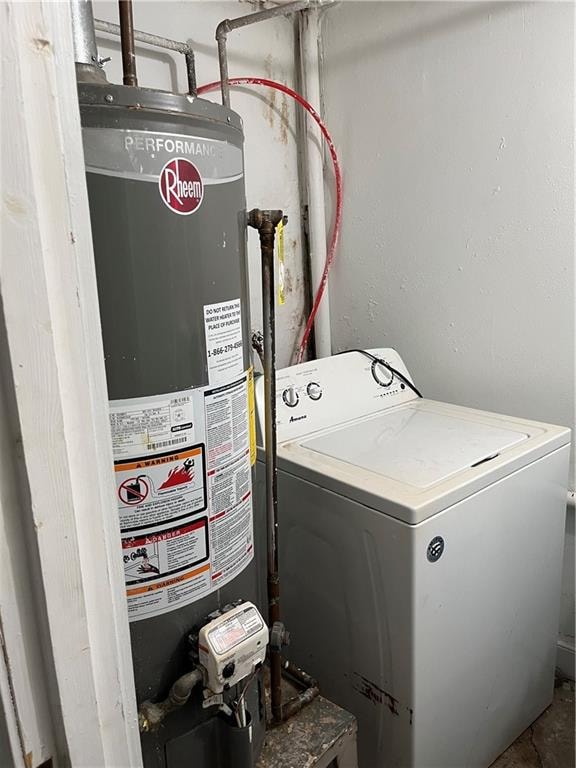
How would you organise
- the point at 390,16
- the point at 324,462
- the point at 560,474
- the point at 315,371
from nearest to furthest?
the point at 324,462, the point at 560,474, the point at 315,371, the point at 390,16

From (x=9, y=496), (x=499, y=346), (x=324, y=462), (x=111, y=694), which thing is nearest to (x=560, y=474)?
(x=499, y=346)

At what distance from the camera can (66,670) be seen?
474 mm

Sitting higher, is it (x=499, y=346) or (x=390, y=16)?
(x=390, y=16)

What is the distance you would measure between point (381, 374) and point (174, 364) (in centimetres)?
98

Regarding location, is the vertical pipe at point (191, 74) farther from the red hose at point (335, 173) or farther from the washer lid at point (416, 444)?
the washer lid at point (416, 444)

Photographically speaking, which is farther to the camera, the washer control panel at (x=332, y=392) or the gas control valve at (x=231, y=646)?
the washer control panel at (x=332, y=392)

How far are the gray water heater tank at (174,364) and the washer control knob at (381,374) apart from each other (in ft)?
2.53

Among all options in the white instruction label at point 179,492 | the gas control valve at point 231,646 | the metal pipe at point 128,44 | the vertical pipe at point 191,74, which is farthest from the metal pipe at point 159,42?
the gas control valve at point 231,646

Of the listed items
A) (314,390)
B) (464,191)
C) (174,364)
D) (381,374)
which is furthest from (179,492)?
(464,191)

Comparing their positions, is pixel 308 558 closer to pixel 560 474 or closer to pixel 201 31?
pixel 560 474

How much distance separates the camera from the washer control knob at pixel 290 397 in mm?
1377

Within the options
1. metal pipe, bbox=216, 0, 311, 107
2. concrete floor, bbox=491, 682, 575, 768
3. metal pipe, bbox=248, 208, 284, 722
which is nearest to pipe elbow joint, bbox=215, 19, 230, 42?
metal pipe, bbox=216, 0, 311, 107

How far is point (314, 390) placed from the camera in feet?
4.74

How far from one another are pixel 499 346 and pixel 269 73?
43.2 inches
